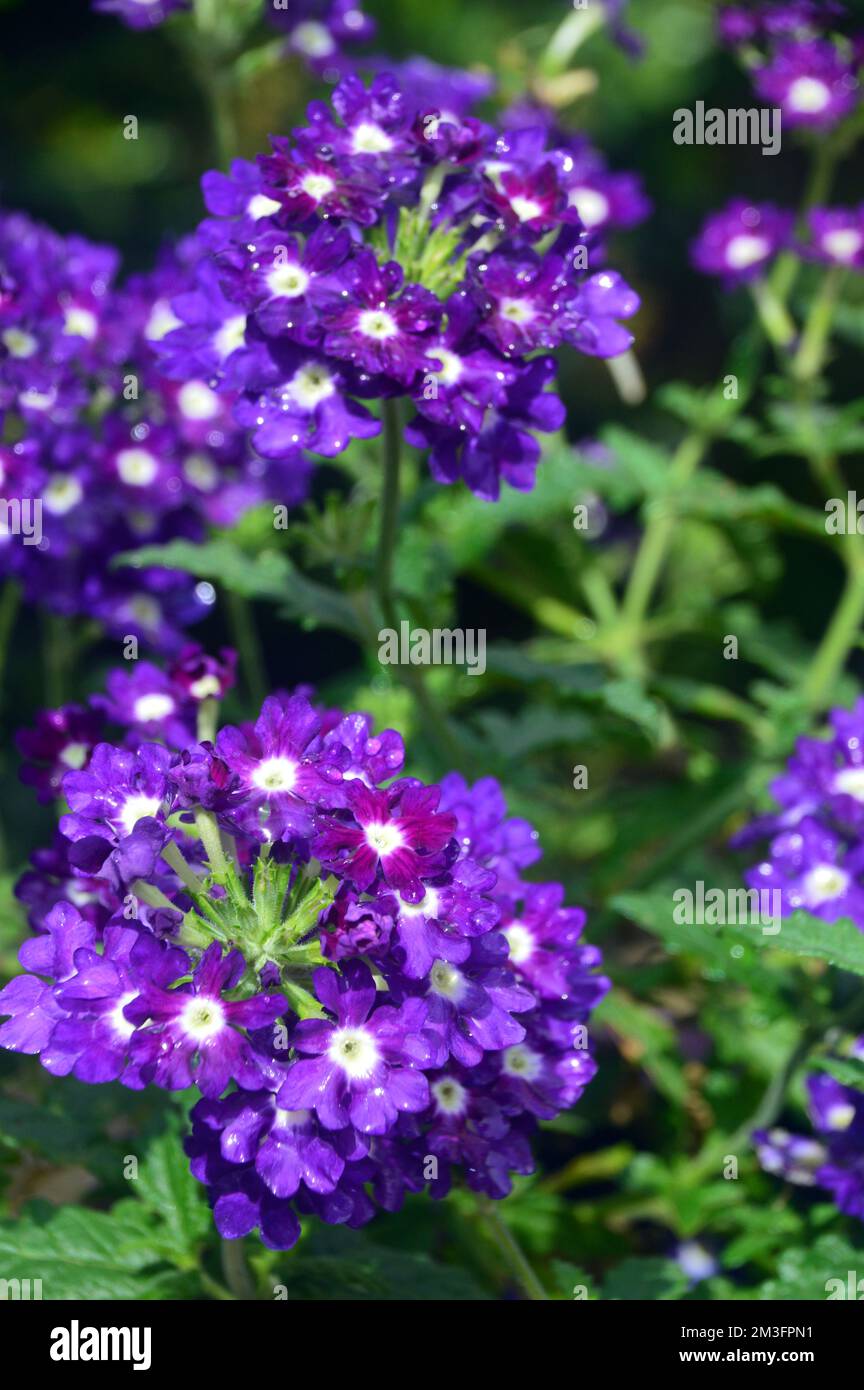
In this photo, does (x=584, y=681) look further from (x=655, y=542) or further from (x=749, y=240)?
(x=749, y=240)

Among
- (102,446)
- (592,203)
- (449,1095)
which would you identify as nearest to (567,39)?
(592,203)

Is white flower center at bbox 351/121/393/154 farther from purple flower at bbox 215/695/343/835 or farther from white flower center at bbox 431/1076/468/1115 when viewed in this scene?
white flower center at bbox 431/1076/468/1115

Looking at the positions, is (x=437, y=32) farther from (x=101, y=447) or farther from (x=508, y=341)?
(x=508, y=341)

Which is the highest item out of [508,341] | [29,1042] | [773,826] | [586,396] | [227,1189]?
[586,396]

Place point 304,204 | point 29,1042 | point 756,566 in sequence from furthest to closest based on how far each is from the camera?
1. point 756,566
2. point 304,204
3. point 29,1042

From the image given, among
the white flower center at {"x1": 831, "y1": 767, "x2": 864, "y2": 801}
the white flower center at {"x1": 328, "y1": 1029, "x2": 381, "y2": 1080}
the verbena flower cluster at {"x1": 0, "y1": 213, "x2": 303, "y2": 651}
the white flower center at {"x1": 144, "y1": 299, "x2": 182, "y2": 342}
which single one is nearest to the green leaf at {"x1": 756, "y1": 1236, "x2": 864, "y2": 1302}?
the white flower center at {"x1": 831, "y1": 767, "x2": 864, "y2": 801}

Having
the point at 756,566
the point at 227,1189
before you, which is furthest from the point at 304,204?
the point at 756,566

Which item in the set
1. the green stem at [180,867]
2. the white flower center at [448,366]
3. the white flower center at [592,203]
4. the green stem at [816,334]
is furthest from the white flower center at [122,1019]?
the green stem at [816,334]
